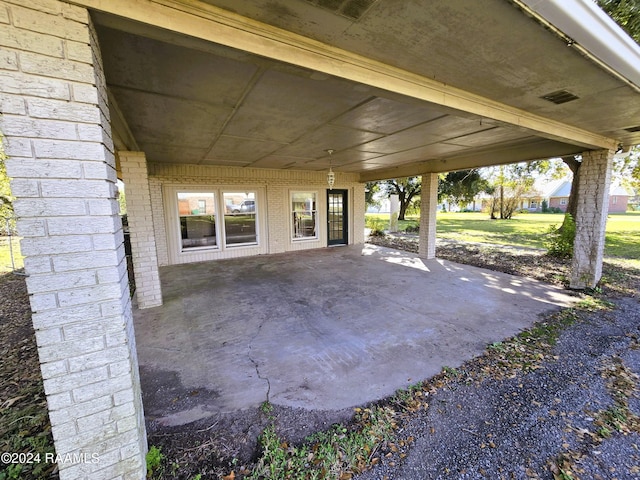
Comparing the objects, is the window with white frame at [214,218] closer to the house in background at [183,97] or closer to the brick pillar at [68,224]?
the house in background at [183,97]

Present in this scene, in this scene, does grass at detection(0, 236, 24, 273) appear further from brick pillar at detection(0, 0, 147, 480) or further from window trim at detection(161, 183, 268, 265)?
brick pillar at detection(0, 0, 147, 480)

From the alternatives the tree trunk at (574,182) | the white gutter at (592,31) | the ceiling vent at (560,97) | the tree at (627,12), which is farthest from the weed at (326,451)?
the tree trunk at (574,182)

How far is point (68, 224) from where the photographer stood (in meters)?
1.30

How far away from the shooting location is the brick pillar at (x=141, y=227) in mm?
4316

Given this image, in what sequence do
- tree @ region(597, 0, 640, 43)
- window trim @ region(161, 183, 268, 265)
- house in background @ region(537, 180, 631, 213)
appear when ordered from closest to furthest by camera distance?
tree @ region(597, 0, 640, 43) < window trim @ region(161, 183, 268, 265) < house in background @ region(537, 180, 631, 213)

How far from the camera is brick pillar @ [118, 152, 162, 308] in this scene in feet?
14.2

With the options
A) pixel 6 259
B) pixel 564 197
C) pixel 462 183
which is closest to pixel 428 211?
pixel 462 183

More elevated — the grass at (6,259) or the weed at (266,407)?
the grass at (6,259)

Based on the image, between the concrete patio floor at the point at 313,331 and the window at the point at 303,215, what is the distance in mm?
3110

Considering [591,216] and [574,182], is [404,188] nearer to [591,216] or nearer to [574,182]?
[574,182]

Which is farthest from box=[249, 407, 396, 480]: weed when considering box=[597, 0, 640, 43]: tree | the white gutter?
box=[597, 0, 640, 43]: tree

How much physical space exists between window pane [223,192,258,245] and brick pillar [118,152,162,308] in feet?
12.2

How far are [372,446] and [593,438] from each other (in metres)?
1.68

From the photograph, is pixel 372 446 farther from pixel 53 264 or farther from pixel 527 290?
pixel 527 290
